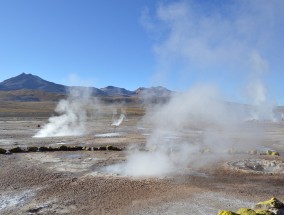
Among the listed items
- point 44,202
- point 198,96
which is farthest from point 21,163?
point 198,96

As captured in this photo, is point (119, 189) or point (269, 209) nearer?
point (269, 209)

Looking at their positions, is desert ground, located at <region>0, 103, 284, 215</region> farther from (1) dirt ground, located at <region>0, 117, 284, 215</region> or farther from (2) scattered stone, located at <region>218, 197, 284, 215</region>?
(2) scattered stone, located at <region>218, 197, 284, 215</region>

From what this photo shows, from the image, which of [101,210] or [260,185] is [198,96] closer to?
[260,185]

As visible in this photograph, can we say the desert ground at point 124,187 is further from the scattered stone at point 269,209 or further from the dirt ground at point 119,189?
the scattered stone at point 269,209

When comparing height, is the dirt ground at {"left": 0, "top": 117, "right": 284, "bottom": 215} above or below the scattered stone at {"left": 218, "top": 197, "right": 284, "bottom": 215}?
below

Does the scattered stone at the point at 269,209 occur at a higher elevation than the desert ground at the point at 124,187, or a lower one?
higher

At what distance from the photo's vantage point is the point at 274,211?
13234 mm

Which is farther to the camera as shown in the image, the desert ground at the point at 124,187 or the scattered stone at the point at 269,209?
the desert ground at the point at 124,187

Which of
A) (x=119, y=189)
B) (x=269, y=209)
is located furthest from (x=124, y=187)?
(x=269, y=209)

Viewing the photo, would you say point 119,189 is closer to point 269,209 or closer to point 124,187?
point 124,187

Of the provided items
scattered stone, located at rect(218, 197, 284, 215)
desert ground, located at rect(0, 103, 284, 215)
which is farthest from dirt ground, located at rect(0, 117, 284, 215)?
scattered stone, located at rect(218, 197, 284, 215)

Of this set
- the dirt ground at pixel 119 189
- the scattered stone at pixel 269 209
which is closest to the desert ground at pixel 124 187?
the dirt ground at pixel 119 189

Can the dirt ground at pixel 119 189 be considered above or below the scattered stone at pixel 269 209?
below

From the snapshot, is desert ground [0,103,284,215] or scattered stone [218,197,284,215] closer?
scattered stone [218,197,284,215]
